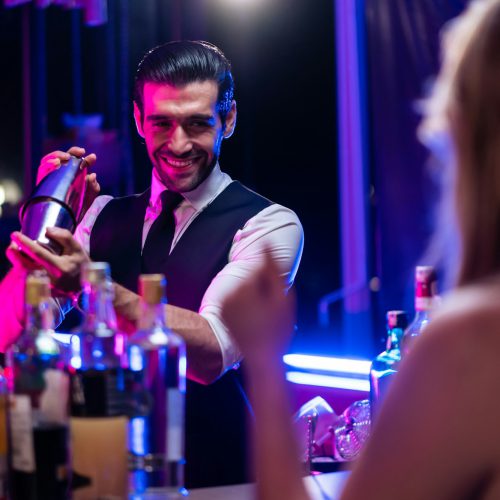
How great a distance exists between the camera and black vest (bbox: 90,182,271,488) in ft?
6.40

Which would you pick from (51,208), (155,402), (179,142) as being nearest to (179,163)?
(179,142)

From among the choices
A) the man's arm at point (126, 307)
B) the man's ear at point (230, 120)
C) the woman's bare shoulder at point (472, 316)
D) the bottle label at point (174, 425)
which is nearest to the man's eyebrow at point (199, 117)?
the man's ear at point (230, 120)

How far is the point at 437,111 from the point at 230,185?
1.29 m

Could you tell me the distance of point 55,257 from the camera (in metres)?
1.36

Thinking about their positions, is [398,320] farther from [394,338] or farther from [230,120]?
[230,120]

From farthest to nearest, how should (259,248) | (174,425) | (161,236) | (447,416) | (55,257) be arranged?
(161,236), (259,248), (55,257), (174,425), (447,416)

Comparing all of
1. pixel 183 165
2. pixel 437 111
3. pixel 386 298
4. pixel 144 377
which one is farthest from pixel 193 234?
pixel 386 298

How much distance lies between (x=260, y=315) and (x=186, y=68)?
1.24 meters

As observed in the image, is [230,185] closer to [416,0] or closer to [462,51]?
[462,51]

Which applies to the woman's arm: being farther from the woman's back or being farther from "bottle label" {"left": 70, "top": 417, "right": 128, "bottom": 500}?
"bottle label" {"left": 70, "top": 417, "right": 128, "bottom": 500}

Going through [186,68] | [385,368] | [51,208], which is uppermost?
[186,68]

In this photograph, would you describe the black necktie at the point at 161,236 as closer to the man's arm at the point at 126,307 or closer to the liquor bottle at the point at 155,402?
the man's arm at the point at 126,307

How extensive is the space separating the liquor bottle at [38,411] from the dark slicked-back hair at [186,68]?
111 cm

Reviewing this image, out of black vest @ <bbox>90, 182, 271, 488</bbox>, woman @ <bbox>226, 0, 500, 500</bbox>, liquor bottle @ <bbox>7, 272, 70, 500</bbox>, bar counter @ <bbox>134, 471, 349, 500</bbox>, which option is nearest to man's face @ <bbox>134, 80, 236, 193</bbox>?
black vest @ <bbox>90, 182, 271, 488</bbox>
